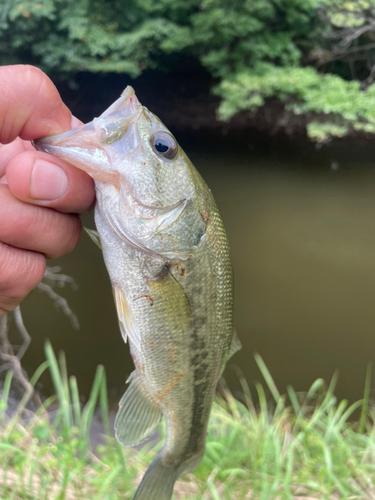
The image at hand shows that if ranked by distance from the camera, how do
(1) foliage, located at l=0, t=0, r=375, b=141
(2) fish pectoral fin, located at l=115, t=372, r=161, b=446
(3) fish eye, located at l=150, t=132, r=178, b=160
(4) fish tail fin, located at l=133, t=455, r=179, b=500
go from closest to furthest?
(3) fish eye, located at l=150, t=132, r=178, b=160, (2) fish pectoral fin, located at l=115, t=372, r=161, b=446, (4) fish tail fin, located at l=133, t=455, r=179, b=500, (1) foliage, located at l=0, t=0, r=375, b=141

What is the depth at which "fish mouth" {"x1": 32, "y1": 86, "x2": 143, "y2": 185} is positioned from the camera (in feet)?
3.35

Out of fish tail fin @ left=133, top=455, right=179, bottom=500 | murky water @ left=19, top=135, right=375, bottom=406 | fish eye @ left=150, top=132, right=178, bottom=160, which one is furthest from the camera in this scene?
murky water @ left=19, top=135, right=375, bottom=406

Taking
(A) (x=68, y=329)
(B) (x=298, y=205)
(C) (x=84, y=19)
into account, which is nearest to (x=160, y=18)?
(C) (x=84, y=19)

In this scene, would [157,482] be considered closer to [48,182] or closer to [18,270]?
[18,270]

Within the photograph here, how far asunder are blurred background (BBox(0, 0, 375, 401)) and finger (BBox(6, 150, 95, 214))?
367 cm

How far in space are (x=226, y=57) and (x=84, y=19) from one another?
3539 mm

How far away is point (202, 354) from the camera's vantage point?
4.26 ft

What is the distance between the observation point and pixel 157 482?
1.43 meters

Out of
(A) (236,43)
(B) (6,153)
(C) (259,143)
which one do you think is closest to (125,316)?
(B) (6,153)

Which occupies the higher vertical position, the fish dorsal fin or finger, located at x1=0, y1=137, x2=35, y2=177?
finger, located at x1=0, y1=137, x2=35, y2=177

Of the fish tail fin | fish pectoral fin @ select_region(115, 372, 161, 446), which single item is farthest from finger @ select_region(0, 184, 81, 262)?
the fish tail fin

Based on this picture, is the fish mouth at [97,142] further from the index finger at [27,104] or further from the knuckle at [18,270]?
the knuckle at [18,270]

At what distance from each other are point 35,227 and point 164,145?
490mm

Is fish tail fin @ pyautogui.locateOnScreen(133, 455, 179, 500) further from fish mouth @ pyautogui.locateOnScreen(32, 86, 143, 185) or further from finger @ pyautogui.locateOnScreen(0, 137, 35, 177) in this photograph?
finger @ pyautogui.locateOnScreen(0, 137, 35, 177)
